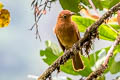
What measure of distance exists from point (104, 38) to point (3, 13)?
66 centimetres

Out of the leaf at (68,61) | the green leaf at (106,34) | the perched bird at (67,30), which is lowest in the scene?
the leaf at (68,61)

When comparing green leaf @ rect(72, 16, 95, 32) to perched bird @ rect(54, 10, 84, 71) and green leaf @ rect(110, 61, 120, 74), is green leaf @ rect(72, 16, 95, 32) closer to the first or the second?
green leaf @ rect(110, 61, 120, 74)

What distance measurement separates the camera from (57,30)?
188 centimetres

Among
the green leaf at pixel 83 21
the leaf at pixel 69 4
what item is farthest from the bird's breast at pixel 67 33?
the leaf at pixel 69 4

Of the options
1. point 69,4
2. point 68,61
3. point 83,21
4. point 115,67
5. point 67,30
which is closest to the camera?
point 69,4

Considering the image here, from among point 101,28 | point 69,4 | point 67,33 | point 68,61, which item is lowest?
point 68,61

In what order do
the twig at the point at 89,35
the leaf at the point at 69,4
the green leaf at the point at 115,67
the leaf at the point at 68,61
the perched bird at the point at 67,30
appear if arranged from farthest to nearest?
1. the perched bird at the point at 67,30
2. the leaf at the point at 68,61
3. the green leaf at the point at 115,67
4. the leaf at the point at 69,4
5. the twig at the point at 89,35

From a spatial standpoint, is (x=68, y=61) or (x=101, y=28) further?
(x=68, y=61)

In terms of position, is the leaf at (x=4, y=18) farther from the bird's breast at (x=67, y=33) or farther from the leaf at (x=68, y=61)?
the bird's breast at (x=67, y=33)

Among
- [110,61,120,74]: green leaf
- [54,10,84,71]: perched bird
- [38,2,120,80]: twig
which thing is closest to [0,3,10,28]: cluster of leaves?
[38,2,120,80]: twig

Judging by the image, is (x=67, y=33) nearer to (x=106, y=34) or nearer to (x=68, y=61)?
(x=68, y=61)

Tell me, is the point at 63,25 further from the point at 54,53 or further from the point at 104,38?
the point at 104,38

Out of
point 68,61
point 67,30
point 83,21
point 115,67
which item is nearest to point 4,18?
point 83,21

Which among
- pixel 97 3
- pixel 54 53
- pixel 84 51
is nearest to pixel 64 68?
pixel 54 53
